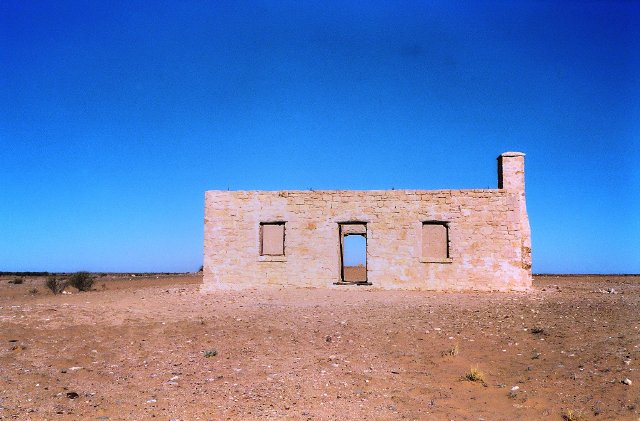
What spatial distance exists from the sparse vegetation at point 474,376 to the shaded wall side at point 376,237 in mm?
9495

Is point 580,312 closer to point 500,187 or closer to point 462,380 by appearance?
point 462,380

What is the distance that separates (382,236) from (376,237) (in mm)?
200

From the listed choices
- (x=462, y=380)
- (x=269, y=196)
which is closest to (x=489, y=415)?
(x=462, y=380)

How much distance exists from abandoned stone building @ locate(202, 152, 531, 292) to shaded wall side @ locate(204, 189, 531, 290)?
0.03 metres

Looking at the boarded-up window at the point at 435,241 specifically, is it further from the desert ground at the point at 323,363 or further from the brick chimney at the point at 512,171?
the desert ground at the point at 323,363

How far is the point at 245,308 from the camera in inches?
466

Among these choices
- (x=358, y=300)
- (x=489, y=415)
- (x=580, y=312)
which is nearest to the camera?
(x=489, y=415)

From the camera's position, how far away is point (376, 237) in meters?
16.7

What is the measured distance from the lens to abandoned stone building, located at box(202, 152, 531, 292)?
1639 cm

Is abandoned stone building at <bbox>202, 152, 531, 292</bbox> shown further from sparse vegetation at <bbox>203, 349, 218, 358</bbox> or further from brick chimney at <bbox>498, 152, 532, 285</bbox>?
sparse vegetation at <bbox>203, 349, 218, 358</bbox>

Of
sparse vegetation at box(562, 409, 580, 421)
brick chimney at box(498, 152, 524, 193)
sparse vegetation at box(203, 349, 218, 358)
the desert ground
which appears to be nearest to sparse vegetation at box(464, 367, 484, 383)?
the desert ground

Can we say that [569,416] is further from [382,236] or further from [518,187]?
[518,187]

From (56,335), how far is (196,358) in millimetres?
2841

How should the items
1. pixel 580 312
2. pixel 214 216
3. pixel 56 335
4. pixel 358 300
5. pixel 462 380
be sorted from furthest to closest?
1. pixel 214 216
2. pixel 358 300
3. pixel 580 312
4. pixel 56 335
5. pixel 462 380
